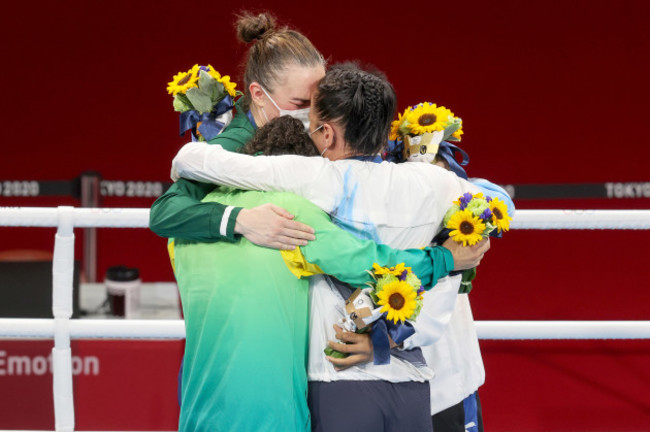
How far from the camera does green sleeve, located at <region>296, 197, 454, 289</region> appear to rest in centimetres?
135

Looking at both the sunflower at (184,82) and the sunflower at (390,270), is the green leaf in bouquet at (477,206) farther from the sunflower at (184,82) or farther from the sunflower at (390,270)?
the sunflower at (184,82)

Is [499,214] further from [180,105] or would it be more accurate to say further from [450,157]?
[180,105]

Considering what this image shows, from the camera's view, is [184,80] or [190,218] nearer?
[190,218]

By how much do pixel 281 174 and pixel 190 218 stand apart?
0.57 ft

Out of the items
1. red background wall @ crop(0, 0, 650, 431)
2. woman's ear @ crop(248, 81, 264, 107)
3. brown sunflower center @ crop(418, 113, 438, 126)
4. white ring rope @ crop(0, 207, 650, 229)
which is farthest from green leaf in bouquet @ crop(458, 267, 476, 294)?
red background wall @ crop(0, 0, 650, 431)

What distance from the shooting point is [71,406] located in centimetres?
213

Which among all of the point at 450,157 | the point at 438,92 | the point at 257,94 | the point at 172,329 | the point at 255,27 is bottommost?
the point at 172,329

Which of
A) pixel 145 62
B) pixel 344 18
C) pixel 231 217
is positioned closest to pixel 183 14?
pixel 145 62

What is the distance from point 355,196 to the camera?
1.39 metres

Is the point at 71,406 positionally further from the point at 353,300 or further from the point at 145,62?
the point at 145,62

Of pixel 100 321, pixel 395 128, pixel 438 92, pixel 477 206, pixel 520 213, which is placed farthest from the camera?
pixel 438 92

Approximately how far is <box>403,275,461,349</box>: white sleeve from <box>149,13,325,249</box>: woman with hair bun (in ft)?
0.95

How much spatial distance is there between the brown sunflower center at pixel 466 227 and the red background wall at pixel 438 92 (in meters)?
3.65

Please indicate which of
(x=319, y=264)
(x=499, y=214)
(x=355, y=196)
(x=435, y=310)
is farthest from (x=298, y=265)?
(x=499, y=214)
